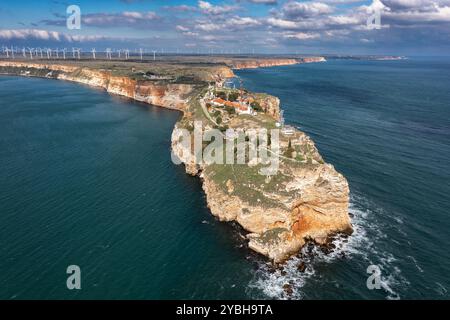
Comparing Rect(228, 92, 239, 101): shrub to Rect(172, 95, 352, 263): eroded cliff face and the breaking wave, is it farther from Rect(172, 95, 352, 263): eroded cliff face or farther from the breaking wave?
the breaking wave

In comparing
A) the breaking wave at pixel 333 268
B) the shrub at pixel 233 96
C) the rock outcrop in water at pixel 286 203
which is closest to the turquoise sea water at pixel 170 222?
the breaking wave at pixel 333 268

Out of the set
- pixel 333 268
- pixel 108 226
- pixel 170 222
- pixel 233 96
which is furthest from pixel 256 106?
pixel 333 268

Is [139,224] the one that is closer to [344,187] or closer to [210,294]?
[210,294]

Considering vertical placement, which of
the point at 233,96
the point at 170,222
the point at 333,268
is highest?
the point at 233,96

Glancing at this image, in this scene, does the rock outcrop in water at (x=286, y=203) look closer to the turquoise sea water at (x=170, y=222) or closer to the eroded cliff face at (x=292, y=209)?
the eroded cliff face at (x=292, y=209)

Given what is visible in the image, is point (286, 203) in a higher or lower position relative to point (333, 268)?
higher

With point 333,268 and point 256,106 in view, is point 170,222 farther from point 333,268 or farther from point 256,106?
point 256,106
